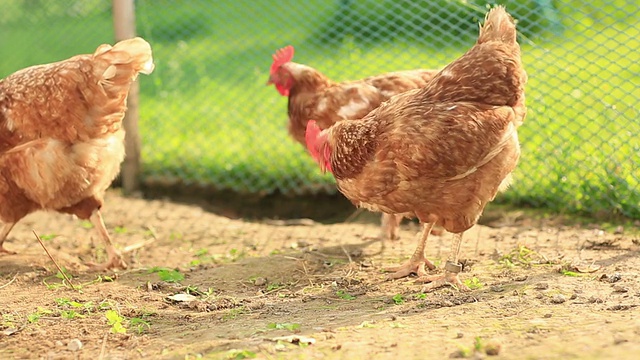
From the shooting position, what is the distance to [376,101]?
16.5 feet

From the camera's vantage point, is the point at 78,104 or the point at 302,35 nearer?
the point at 78,104

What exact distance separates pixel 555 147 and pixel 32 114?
3736 mm

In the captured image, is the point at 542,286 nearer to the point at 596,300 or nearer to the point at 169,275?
the point at 596,300

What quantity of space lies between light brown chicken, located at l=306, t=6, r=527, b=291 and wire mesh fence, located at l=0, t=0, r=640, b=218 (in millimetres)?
1460

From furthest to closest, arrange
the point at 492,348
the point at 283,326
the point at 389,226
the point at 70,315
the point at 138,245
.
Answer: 1. the point at 138,245
2. the point at 389,226
3. the point at 70,315
4. the point at 283,326
5. the point at 492,348

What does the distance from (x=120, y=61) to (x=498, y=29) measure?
7.62 feet

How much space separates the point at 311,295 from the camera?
13.4 ft

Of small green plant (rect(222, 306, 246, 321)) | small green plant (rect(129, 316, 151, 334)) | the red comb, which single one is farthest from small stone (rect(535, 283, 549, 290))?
the red comb

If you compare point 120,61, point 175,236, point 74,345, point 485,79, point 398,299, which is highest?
point 120,61

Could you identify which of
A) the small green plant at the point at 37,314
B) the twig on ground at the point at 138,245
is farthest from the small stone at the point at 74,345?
the twig on ground at the point at 138,245

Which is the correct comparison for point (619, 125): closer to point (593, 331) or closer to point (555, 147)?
point (555, 147)

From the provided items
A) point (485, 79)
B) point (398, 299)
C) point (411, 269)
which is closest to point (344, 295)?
point (398, 299)

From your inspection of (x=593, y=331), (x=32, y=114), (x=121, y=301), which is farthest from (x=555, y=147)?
(x=32, y=114)

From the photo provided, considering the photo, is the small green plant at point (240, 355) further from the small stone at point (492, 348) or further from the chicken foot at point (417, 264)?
the chicken foot at point (417, 264)
